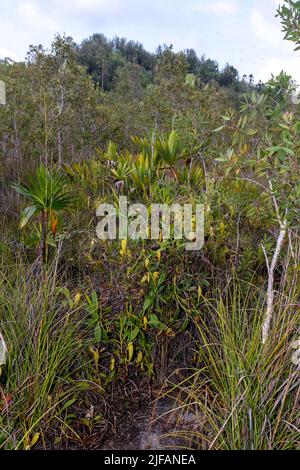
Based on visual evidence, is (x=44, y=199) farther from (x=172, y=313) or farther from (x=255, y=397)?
(x=255, y=397)

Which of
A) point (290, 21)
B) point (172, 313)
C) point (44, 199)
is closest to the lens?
point (290, 21)

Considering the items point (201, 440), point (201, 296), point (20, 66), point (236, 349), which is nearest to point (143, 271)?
point (201, 296)

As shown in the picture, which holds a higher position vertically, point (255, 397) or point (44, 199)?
point (44, 199)

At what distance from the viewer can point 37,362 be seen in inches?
117

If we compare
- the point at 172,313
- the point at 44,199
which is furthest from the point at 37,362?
the point at 44,199

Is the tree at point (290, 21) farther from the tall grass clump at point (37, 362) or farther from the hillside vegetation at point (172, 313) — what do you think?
the tall grass clump at point (37, 362)

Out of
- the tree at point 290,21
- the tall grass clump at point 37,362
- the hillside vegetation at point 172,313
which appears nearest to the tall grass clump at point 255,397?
the hillside vegetation at point 172,313

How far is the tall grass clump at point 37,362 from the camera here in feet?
9.36

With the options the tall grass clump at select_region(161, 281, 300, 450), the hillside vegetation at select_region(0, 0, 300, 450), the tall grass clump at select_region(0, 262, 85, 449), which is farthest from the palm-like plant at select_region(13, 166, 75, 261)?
the tall grass clump at select_region(161, 281, 300, 450)

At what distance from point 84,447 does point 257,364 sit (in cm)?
116

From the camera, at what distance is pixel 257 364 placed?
2.90 metres

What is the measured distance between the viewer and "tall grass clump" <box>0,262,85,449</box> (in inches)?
112
